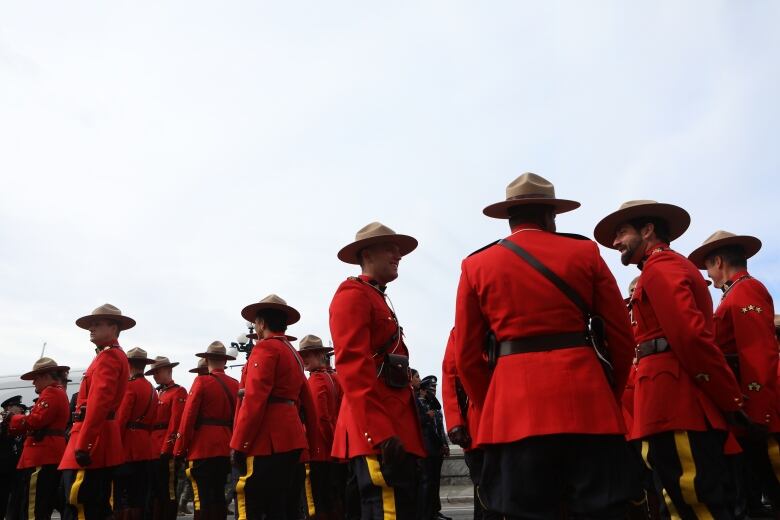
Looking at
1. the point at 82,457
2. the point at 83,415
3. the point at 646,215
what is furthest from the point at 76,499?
the point at 646,215

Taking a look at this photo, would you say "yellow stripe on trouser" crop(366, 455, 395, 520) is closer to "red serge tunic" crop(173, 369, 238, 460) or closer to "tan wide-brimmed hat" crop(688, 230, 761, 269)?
"tan wide-brimmed hat" crop(688, 230, 761, 269)

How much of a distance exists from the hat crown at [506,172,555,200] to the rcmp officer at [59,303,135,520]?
5.27 meters

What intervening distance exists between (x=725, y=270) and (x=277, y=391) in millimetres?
4266

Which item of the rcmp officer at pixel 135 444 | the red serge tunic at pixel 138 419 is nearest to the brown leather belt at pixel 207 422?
the rcmp officer at pixel 135 444

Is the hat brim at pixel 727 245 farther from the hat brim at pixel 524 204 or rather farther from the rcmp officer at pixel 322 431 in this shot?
the rcmp officer at pixel 322 431

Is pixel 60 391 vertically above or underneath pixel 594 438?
above

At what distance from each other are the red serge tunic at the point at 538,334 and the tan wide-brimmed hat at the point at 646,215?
1.76m

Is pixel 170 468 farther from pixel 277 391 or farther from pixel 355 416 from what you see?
pixel 355 416

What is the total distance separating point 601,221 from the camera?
5.41 metres

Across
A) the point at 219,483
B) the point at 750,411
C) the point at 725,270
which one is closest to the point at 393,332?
the point at 750,411

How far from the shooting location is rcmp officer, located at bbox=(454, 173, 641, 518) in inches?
123

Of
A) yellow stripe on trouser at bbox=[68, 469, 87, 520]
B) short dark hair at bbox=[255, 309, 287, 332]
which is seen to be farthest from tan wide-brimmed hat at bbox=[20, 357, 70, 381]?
short dark hair at bbox=[255, 309, 287, 332]

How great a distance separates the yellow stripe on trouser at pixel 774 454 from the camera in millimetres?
5703

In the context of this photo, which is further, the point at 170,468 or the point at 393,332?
the point at 170,468
